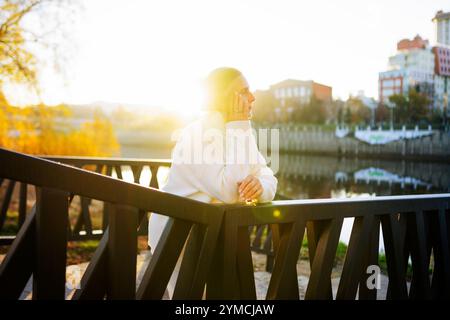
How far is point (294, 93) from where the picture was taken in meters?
90.4

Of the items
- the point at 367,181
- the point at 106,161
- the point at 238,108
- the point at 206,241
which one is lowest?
the point at 367,181

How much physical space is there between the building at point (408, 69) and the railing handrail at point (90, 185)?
261 ft

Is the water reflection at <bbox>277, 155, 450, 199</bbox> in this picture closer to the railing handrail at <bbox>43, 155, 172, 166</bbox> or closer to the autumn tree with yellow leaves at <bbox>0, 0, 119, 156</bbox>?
the autumn tree with yellow leaves at <bbox>0, 0, 119, 156</bbox>

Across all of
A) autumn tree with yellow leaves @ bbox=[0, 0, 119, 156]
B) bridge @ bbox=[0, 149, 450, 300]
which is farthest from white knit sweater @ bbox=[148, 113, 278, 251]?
autumn tree with yellow leaves @ bbox=[0, 0, 119, 156]

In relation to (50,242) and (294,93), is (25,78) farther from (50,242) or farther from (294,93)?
(294,93)

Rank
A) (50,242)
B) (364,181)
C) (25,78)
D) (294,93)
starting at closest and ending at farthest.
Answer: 1. (50,242)
2. (25,78)
3. (364,181)
4. (294,93)

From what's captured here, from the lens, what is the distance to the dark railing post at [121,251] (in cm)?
121

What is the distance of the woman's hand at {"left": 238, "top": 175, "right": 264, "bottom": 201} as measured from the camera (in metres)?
1.61

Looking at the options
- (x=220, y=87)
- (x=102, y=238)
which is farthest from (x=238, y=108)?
(x=102, y=238)

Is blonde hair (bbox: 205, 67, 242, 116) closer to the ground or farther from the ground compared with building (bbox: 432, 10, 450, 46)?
closer to the ground

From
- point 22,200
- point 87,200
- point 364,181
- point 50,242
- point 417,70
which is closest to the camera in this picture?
point 50,242

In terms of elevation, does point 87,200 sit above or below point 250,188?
below

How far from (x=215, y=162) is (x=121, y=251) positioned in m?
0.57

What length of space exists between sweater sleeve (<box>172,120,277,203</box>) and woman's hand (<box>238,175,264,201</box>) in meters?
0.03
